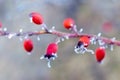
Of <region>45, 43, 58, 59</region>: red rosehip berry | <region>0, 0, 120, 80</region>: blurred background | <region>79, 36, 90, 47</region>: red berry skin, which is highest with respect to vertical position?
<region>0, 0, 120, 80</region>: blurred background

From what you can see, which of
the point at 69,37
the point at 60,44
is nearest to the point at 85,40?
the point at 69,37

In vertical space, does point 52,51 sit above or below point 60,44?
below

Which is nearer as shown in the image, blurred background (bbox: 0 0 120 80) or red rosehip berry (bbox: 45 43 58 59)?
red rosehip berry (bbox: 45 43 58 59)

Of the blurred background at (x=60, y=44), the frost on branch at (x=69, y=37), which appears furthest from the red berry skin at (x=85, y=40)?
the blurred background at (x=60, y=44)

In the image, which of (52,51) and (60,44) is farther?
(60,44)

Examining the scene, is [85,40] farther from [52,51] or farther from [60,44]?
[60,44]

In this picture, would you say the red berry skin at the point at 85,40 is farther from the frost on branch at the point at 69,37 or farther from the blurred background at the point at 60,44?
the blurred background at the point at 60,44

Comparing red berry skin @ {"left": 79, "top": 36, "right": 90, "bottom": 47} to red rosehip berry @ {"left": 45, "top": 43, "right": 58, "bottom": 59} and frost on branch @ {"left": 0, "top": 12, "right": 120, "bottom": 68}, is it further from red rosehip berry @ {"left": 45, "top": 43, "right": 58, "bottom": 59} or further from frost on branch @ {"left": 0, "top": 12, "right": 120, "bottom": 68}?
red rosehip berry @ {"left": 45, "top": 43, "right": 58, "bottom": 59}

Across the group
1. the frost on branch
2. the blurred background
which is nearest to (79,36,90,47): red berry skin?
the frost on branch

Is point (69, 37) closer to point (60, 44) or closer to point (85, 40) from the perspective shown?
point (85, 40)
